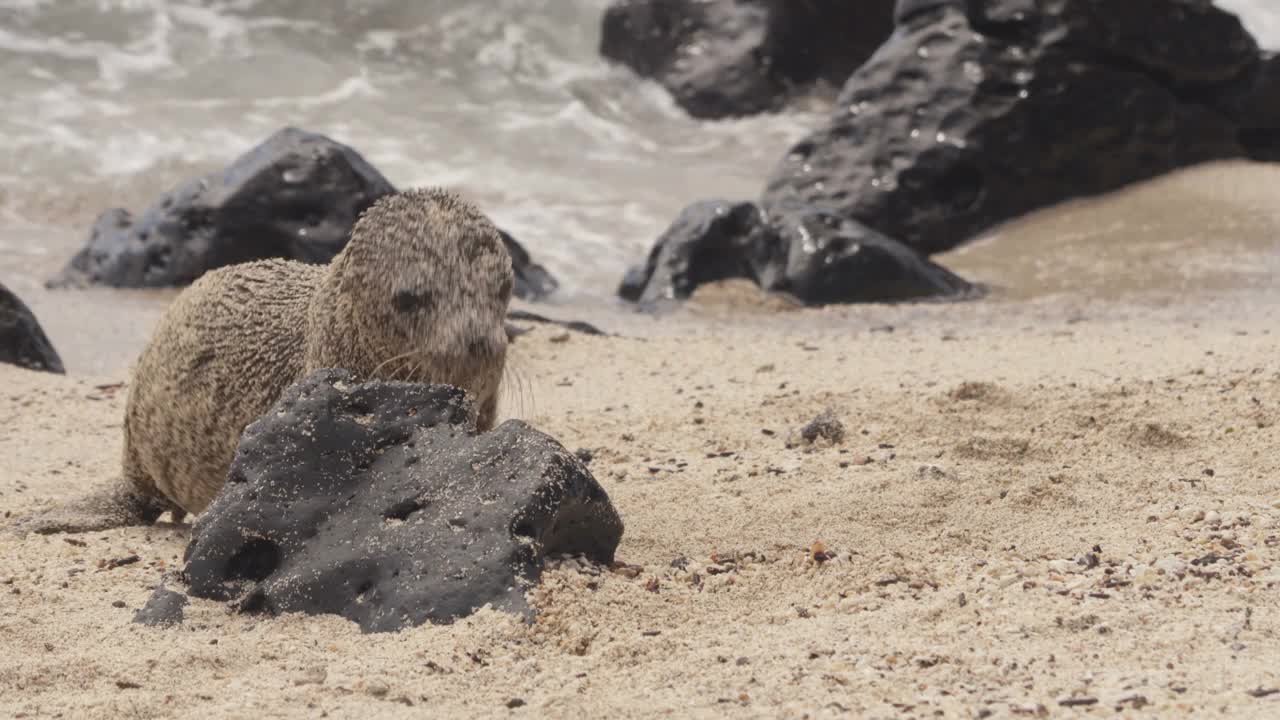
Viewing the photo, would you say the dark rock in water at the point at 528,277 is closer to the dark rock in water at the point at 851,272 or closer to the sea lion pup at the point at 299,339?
the dark rock in water at the point at 851,272

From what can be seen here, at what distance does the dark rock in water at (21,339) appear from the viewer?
807 centimetres

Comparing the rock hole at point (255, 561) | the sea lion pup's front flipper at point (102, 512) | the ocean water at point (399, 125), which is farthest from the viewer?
the ocean water at point (399, 125)

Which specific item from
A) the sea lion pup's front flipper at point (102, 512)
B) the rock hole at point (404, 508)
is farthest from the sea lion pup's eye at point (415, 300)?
the sea lion pup's front flipper at point (102, 512)

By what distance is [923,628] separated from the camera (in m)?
3.38

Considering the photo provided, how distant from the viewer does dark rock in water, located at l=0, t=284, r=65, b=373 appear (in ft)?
26.5

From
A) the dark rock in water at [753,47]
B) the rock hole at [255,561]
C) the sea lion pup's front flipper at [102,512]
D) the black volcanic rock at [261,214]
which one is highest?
the dark rock in water at [753,47]

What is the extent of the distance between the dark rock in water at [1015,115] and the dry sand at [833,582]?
17.7ft

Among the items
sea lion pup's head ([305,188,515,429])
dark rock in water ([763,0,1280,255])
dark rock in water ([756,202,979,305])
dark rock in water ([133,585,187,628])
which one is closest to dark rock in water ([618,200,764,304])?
dark rock in water ([756,202,979,305])

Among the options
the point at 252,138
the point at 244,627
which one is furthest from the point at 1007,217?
the point at 244,627

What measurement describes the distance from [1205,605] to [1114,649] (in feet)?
1.14

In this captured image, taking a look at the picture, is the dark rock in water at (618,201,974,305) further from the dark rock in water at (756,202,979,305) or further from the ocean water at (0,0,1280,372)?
the ocean water at (0,0,1280,372)

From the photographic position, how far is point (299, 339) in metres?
4.55

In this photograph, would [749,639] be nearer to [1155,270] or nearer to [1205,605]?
[1205,605]

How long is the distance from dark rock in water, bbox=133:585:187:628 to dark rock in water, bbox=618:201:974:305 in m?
6.95
